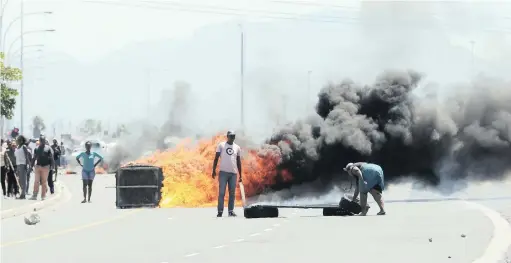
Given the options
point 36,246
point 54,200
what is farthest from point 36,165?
point 36,246

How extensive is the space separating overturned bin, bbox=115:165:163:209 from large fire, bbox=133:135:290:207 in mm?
1149

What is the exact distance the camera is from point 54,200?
3488cm

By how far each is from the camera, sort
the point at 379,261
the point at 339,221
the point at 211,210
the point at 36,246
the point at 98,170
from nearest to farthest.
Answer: the point at 379,261
the point at 36,246
the point at 339,221
the point at 211,210
the point at 98,170

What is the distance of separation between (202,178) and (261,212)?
6.97 meters

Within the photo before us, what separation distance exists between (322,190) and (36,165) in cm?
774

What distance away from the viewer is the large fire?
3219 cm

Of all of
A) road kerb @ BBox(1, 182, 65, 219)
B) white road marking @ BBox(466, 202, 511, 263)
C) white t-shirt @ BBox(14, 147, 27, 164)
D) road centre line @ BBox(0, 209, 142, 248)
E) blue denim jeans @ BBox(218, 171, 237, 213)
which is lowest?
road kerb @ BBox(1, 182, 65, 219)

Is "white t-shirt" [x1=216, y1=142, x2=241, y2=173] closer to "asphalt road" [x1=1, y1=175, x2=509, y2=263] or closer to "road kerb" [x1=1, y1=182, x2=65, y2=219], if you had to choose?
"asphalt road" [x1=1, y1=175, x2=509, y2=263]

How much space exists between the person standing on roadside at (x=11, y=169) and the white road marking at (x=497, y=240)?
14739 millimetres

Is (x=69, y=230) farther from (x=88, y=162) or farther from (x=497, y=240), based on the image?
(x=88, y=162)

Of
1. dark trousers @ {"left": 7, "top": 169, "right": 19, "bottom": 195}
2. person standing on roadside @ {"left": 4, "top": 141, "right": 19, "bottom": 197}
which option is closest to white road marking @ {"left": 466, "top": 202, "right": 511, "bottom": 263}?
person standing on roadside @ {"left": 4, "top": 141, "right": 19, "bottom": 197}

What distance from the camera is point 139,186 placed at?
30.4 metres

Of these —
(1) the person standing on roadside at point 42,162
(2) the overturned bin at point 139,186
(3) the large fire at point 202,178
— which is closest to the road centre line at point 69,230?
(2) the overturned bin at point 139,186

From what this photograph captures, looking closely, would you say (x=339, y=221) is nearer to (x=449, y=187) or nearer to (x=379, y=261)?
(x=379, y=261)
